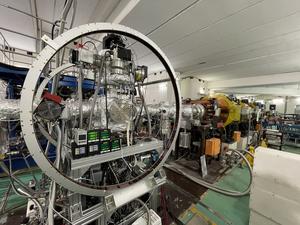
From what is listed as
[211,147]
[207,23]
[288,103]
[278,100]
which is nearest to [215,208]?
[211,147]

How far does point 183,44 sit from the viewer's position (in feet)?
11.7

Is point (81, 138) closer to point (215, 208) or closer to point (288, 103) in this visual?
point (215, 208)

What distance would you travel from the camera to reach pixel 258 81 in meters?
6.18

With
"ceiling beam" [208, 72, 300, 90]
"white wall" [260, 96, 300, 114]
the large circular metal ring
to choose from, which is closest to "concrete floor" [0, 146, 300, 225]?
the large circular metal ring

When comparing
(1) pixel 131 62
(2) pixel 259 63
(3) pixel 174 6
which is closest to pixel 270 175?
(1) pixel 131 62

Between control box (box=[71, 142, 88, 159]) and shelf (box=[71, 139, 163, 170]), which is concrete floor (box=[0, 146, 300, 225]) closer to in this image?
shelf (box=[71, 139, 163, 170])

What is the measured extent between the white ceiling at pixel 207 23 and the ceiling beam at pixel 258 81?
146 centimetres

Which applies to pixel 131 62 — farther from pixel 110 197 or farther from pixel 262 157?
pixel 262 157

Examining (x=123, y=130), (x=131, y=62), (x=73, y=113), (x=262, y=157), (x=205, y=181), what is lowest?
(x=205, y=181)

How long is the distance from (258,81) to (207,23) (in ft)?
17.3

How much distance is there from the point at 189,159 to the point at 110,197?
266 centimetres

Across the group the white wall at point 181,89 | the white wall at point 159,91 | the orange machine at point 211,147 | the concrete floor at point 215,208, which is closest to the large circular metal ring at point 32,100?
the concrete floor at point 215,208

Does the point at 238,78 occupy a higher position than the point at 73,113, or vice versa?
the point at 238,78

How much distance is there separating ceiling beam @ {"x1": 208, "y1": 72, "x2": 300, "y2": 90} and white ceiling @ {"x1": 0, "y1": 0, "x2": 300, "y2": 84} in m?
1.46
